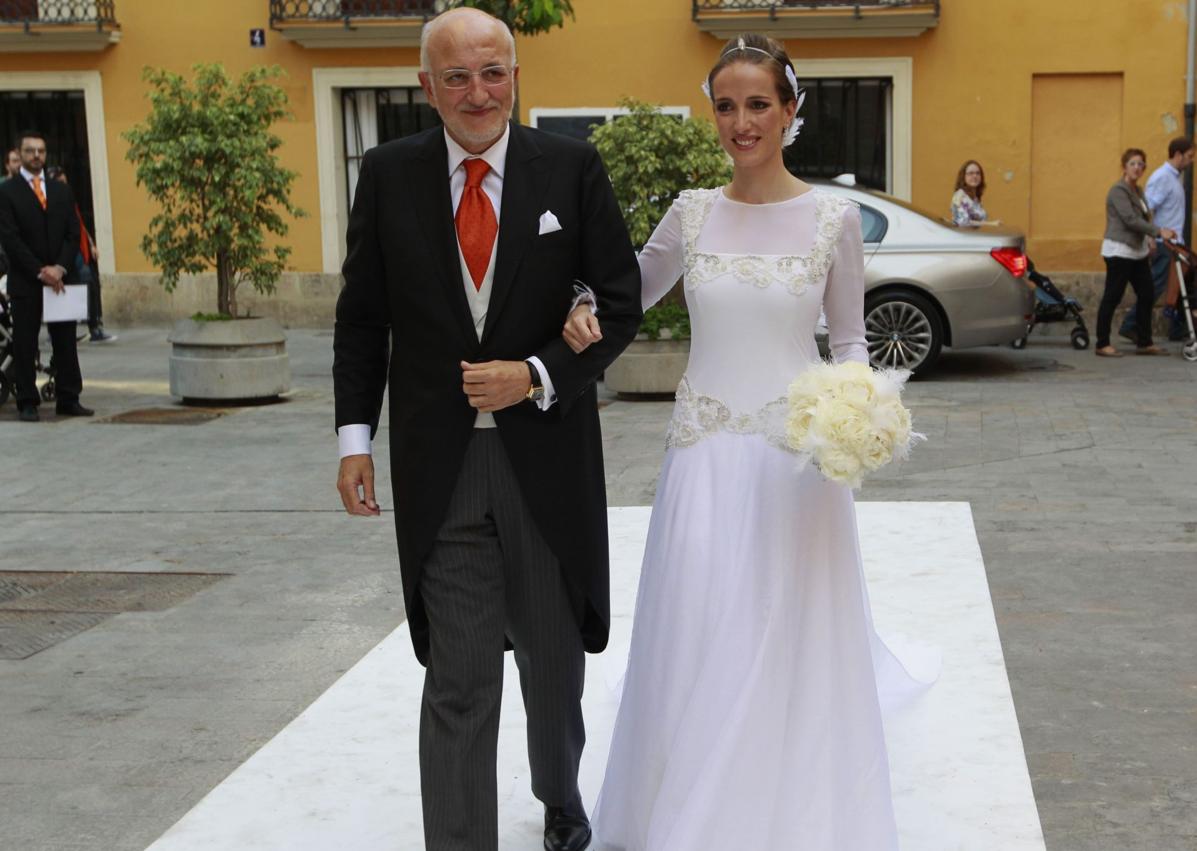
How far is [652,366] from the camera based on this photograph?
11.9m

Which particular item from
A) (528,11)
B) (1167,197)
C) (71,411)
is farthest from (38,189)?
(1167,197)

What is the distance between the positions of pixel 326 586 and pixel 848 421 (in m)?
3.89

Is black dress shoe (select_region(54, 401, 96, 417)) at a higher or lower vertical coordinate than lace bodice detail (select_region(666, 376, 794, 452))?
lower

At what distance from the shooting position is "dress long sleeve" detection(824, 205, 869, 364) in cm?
360

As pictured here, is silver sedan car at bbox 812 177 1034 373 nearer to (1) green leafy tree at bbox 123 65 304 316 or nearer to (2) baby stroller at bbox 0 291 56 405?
(1) green leafy tree at bbox 123 65 304 316

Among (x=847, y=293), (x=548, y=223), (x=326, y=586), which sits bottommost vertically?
(x=326, y=586)

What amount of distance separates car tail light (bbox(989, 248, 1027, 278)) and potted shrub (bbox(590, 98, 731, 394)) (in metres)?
2.47

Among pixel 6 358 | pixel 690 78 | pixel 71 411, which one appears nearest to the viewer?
pixel 71 411

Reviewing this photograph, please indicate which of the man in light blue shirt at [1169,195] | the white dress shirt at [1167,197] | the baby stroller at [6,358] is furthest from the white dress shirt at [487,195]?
the white dress shirt at [1167,197]

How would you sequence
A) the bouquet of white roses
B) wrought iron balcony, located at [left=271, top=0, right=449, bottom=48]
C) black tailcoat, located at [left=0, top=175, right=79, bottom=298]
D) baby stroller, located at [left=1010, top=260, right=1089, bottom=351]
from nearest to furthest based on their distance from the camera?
1. the bouquet of white roses
2. black tailcoat, located at [left=0, top=175, right=79, bottom=298]
3. baby stroller, located at [left=1010, top=260, right=1089, bottom=351]
4. wrought iron balcony, located at [left=271, top=0, right=449, bottom=48]

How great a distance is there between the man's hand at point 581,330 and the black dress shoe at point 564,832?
3.77ft

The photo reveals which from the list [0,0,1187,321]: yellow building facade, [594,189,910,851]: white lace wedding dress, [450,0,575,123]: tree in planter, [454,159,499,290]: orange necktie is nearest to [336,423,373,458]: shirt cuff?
[454,159,499,290]: orange necktie

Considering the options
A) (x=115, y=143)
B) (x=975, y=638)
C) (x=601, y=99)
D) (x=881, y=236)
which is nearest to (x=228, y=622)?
(x=975, y=638)

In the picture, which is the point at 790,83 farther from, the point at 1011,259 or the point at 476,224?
the point at 1011,259
